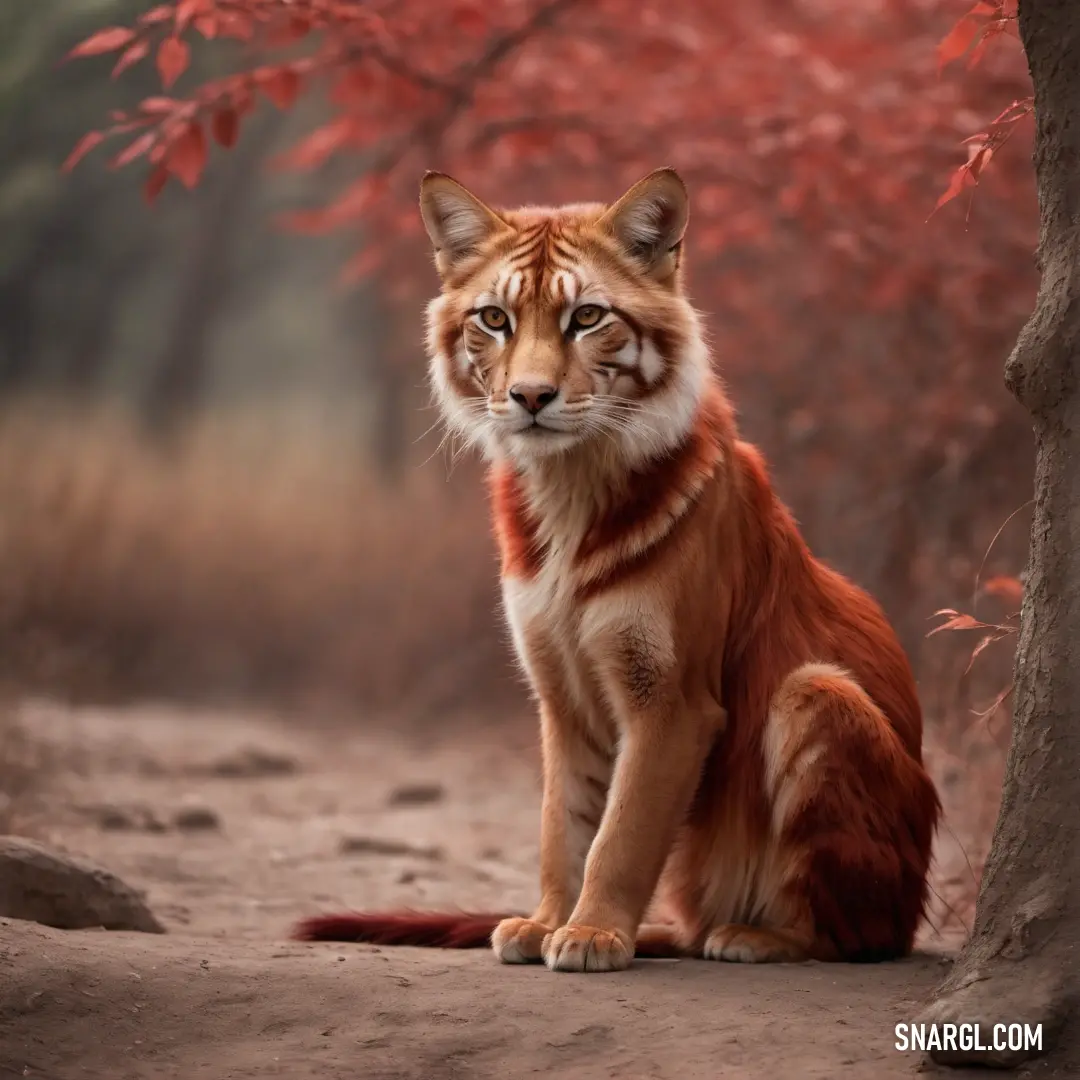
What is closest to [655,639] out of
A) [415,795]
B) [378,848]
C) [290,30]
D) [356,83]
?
[290,30]

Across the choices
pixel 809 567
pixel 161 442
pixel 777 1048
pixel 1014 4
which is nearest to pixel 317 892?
pixel 809 567

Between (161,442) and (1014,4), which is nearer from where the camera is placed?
(1014,4)

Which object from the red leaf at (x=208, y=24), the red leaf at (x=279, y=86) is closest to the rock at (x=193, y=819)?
the red leaf at (x=279, y=86)

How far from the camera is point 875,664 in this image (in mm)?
4227

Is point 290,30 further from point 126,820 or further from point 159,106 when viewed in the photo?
point 126,820

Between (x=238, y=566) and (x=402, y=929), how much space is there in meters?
7.79

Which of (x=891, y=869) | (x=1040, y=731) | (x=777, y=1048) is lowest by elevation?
(x=777, y=1048)

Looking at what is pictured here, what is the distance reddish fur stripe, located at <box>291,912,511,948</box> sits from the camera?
171 inches

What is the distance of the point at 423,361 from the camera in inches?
531

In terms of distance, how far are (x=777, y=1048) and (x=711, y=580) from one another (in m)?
1.32

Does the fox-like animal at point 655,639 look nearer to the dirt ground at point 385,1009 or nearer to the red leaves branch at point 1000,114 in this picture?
the dirt ground at point 385,1009

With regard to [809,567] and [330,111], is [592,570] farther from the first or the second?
[330,111]

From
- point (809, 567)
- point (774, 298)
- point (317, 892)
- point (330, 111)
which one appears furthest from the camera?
point (330, 111)

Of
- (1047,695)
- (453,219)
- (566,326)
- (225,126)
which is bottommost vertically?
(1047,695)
